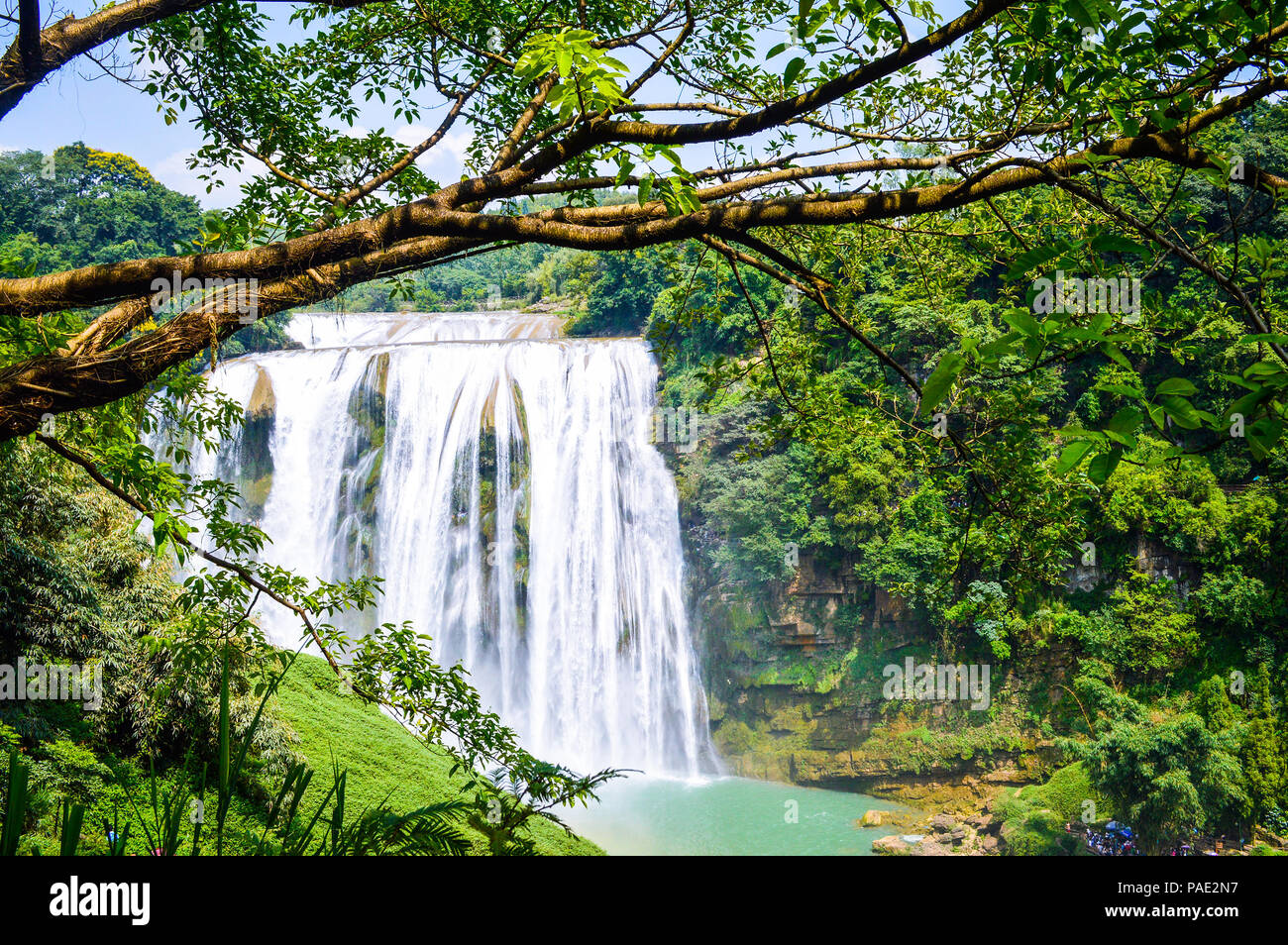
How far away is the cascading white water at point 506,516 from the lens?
17672mm

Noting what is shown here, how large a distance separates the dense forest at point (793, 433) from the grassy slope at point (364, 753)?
7cm

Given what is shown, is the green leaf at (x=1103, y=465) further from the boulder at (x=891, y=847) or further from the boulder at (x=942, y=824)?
the boulder at (x=942, y=824)

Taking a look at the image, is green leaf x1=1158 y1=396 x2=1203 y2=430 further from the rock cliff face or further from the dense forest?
the rock cliff face

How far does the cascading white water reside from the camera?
1767cm

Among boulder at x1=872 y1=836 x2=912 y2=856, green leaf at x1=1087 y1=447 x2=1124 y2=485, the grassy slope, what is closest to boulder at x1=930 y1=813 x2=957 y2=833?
boulder at x1=872 y1=836 x2=912 y2=856

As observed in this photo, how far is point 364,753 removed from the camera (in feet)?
29.9

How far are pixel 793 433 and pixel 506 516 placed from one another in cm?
1470

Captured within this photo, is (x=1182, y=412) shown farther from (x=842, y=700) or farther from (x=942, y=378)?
(x=842, y=700)

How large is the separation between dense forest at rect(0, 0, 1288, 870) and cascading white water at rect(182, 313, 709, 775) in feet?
7.32

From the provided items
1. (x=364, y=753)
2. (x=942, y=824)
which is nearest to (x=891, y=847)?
(x=942, y=824)

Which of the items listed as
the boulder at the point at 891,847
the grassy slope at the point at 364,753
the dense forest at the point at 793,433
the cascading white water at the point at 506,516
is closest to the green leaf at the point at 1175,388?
the dense forest at the point at 793,433

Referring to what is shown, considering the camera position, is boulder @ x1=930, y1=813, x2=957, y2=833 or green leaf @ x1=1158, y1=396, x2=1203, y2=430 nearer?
green leaf @ x1=1158, y1=396, x2=1203, y2=430

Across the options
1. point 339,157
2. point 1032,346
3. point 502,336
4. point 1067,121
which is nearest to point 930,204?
point 1067,121

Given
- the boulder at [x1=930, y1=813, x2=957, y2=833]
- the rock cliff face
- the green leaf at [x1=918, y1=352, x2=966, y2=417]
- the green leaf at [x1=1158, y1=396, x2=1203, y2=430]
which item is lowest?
the boulder at [x1=930, y1=813, x2=957, y2=833]
